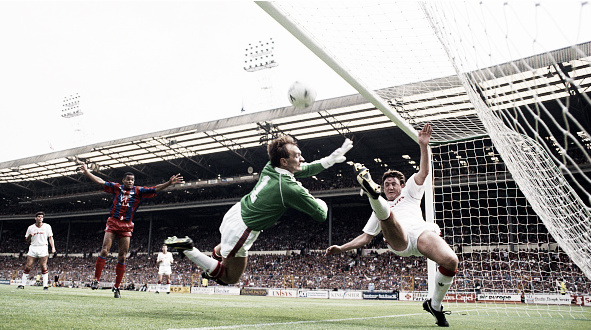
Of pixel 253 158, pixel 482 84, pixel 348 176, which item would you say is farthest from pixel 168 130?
pixel 482 84

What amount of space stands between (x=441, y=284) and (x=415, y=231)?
2.08 feet

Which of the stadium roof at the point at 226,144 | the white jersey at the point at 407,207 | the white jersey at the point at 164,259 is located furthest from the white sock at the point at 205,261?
the stadium roof at the point at 226,144

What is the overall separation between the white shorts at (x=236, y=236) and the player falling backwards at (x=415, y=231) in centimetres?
95

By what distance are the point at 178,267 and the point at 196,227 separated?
6.79 m

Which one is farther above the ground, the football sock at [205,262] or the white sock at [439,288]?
the football sock at [205,262]

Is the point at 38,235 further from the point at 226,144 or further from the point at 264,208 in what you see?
the point at 226,144

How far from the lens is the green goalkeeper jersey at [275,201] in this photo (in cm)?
378

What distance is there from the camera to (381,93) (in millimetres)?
7449

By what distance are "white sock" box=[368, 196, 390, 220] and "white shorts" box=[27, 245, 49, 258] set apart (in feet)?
29.9

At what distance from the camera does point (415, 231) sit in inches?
173

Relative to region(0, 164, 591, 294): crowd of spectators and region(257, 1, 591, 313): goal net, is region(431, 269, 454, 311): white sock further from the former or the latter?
region(0, 164, 591, 294): crowd of spectators

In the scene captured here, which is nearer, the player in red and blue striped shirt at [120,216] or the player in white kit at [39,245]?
the player in red and blue striped shirt at [120,216]

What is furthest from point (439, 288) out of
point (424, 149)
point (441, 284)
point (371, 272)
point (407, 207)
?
point (371, 272)

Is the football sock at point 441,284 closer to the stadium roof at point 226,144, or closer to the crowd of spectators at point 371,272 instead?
the crowd of spectators at point 371,272
